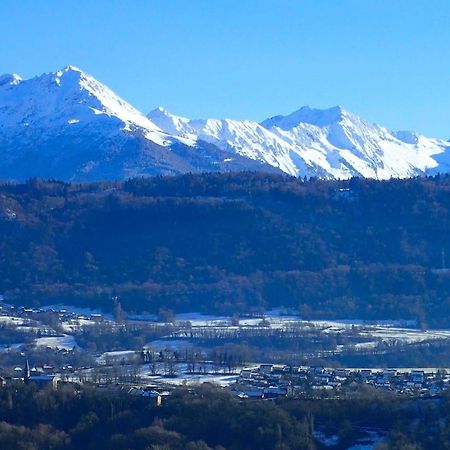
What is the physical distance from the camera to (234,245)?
131 metres

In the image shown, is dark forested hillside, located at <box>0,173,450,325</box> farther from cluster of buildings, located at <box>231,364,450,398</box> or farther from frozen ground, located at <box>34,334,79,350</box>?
cluster of buildings, located at <box>231,364,450,398</box>

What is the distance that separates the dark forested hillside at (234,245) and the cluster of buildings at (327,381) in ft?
112

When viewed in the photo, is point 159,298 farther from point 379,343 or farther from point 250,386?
point 250,386

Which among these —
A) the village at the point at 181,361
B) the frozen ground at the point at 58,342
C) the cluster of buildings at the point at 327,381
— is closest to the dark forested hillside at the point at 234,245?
the village at the point at 181,361

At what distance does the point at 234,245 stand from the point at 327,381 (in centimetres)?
5891

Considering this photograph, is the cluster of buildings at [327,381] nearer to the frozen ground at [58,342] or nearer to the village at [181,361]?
the village at [181,361]

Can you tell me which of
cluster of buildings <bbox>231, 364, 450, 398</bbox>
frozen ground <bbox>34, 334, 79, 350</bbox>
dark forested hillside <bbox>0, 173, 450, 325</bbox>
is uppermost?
dark forested hillside <bbox>0, 173, 450, 325</bbox>

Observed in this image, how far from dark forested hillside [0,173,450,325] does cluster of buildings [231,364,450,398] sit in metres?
34.2

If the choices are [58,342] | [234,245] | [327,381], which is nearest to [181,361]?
[327,381]

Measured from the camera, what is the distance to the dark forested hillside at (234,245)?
4673 inches

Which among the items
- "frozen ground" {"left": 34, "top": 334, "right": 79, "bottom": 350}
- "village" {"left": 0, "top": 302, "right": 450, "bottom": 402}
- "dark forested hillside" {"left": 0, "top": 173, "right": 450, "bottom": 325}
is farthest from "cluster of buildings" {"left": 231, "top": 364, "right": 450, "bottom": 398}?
"dark forested hillside" {"left": 0, "top": 173, "right": 450, "bottom": 325}

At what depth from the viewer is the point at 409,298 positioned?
380 ft

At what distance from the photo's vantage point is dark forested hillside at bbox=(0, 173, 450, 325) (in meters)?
119

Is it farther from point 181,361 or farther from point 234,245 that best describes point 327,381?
point 234,245
